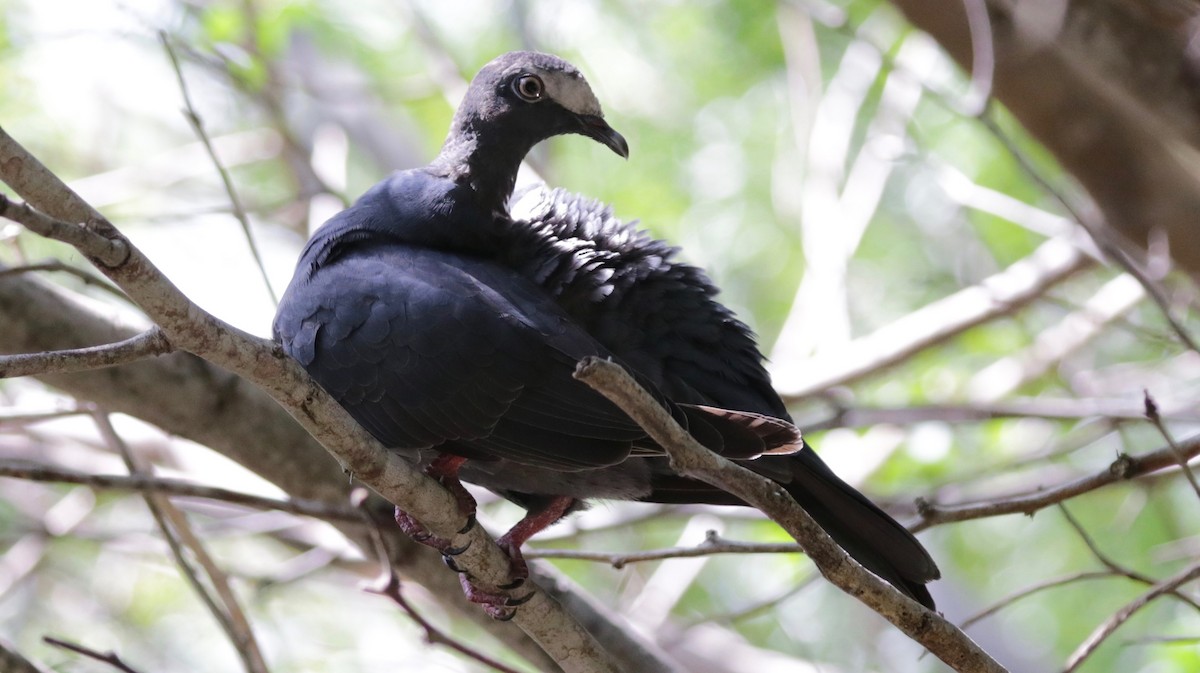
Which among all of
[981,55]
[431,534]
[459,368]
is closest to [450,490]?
[431,534]

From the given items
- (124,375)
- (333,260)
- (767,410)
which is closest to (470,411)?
(333,260)

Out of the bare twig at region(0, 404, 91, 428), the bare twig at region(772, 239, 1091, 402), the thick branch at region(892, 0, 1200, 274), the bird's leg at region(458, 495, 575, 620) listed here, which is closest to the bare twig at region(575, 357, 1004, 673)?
the bird's leg at region(458, 495, 575, 620)

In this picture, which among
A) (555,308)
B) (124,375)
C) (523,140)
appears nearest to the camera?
(555,308)

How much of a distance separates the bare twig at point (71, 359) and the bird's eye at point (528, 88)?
5.92 feet

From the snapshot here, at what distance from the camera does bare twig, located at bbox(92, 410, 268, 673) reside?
3346mm

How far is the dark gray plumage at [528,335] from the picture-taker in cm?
300

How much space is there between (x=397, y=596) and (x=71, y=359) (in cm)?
146

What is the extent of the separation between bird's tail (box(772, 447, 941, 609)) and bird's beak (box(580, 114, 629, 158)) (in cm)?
113

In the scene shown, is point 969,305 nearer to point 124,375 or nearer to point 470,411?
point 470,411

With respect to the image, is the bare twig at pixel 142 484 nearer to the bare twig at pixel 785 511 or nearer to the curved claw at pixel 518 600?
the curved claw at pixel 518 600

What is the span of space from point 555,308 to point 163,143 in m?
7.57

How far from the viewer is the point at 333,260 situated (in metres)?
3.36

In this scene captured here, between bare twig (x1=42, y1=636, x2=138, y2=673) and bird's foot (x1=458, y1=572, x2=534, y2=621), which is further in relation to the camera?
bird's foot (x1=458, y1=572, x2=534, y2=621)

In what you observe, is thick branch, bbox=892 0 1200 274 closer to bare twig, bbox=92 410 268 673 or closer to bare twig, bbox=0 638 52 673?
bare twig, bbox=92 410 268 673
